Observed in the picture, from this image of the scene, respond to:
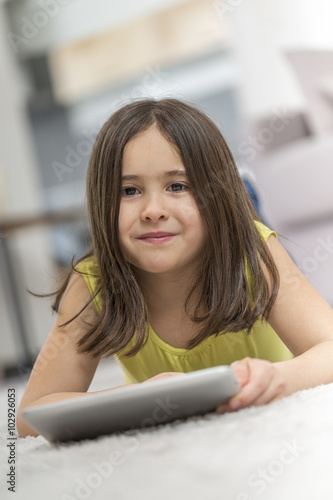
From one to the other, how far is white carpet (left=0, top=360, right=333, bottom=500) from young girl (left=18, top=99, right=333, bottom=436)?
0.19m

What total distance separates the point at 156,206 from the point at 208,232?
9cm

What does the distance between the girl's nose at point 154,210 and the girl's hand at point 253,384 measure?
237mm

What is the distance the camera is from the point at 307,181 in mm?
1754

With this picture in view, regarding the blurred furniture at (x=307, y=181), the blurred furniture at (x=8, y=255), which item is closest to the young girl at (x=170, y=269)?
the blurred furniture at (x=307, y=181)

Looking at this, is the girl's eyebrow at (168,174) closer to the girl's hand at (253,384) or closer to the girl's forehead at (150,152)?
the girl's forehead at (150,152)

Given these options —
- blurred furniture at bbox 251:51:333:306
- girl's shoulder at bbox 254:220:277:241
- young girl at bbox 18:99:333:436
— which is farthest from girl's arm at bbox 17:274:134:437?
blurred furniture at bbox 251:51:333:306

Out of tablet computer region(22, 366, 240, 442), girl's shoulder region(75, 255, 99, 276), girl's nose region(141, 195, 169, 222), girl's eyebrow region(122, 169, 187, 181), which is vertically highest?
girl's eyebrow region(122, 169, 187, 181)

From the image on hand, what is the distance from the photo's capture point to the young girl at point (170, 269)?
788 millimetres

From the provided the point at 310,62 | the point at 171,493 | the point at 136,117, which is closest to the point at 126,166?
the point at 136,117

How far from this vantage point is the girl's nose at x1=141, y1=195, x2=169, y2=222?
0.76m

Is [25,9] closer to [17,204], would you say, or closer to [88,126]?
[88,126]

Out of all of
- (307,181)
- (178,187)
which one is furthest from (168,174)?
(307,181)

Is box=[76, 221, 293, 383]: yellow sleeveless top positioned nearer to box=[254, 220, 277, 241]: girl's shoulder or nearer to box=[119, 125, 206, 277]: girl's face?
box=[254, 220, 277, 241]: girl's shoulder

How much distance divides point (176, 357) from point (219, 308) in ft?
0.43
